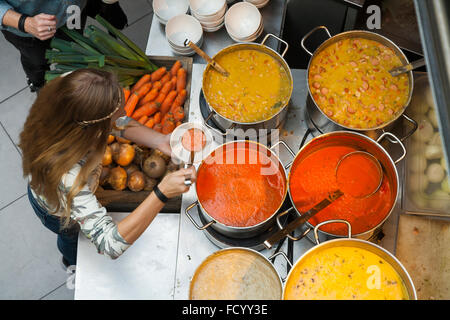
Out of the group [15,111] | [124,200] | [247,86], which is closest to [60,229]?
[124,200]

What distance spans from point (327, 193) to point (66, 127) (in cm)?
105

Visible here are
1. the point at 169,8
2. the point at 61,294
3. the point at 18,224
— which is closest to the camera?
the point at 169,8

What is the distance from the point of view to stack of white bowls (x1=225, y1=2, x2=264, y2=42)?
7.07 feet

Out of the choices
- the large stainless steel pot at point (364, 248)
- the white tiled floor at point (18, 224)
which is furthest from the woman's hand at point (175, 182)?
the white tiled floor at point (18, 224)

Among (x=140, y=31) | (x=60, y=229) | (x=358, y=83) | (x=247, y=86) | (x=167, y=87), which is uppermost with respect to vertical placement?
(x=358, y=83)

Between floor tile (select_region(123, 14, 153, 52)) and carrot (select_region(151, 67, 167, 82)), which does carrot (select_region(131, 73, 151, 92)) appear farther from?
floor tile (select_region(123, 14, 153, 52))

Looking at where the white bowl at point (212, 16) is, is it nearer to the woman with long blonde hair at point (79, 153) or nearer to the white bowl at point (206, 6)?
the white bowl at point (206, 6)

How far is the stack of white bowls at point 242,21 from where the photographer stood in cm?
216

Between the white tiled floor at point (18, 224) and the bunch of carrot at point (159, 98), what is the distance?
1.17m

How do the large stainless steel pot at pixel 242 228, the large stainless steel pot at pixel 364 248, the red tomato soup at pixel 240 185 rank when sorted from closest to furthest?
the large stainless steel pot at pixel 364 248 < the large stainless steel pot at pixel 242 228 < the red tomato soup at pixel 240 185

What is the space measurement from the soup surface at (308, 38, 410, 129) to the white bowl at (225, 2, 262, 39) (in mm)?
541

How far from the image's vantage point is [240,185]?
1655mm

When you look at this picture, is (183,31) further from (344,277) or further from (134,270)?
(344,277)

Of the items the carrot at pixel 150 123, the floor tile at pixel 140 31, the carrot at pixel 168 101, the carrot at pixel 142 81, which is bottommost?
the floor tile at pixel 140 31
